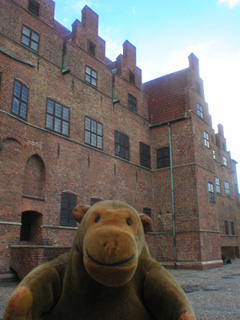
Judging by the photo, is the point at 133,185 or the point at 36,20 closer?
the point at 36,20

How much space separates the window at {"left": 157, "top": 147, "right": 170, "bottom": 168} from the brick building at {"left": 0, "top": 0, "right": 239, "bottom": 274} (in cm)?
7

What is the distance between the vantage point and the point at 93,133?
16.1 metres

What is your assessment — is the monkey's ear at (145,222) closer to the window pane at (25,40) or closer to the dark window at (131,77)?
the window pane at (25,40)

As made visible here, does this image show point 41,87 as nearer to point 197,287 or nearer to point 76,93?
point 76,93

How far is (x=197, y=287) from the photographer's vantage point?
10031 mm

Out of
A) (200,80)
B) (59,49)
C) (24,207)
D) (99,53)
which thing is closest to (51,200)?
(24,207)

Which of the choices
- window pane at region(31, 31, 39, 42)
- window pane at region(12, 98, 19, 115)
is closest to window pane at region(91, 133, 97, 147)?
window pane at region(12, 98, 19, 115)

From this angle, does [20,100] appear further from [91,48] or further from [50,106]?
[91,48]

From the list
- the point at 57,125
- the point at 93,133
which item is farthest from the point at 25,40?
the point at 93,133

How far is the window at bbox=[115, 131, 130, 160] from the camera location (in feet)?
57.9

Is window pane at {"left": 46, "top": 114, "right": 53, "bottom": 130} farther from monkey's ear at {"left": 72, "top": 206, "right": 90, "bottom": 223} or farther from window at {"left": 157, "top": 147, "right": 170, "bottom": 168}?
monkey's ear at {"left": 72, "top": 206, "right": 90, "bottom": 223}

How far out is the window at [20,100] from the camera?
12.1 m

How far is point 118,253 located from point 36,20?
1475 cm

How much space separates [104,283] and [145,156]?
59.6ft
